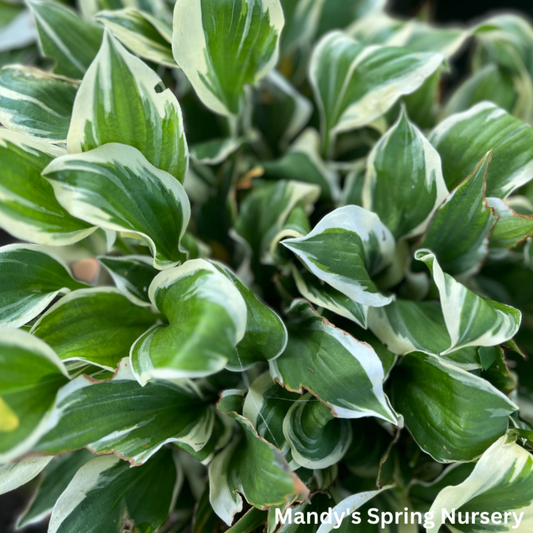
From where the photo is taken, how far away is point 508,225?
1.50 ft

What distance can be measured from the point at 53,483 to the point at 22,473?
12 centimetres

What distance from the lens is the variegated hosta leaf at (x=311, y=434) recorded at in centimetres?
41

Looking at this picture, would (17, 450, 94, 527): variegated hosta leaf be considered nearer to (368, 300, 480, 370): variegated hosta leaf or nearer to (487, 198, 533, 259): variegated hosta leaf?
(368, 300, 480, 370): variegated hosta leaf

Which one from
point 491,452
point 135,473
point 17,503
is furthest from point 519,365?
point 17,503

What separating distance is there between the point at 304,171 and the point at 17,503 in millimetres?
706

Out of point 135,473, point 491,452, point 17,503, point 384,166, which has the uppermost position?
point 384,166

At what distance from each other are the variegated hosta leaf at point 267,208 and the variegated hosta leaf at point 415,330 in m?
0.14

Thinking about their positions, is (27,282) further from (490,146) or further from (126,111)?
(490,146)

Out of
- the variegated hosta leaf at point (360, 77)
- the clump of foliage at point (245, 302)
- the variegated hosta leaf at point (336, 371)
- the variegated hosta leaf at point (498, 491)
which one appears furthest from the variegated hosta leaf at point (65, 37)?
the variegated hosta leaf at point (498, 491)

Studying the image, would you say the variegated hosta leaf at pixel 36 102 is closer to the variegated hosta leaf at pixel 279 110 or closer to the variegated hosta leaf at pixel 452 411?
the variegated hosta leaf at pixel 279 110

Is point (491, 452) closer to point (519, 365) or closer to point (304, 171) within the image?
point (519, 365)

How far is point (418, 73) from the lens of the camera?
1.65ft

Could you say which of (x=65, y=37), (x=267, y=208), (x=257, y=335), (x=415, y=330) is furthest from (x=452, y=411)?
(x=65, y=37)

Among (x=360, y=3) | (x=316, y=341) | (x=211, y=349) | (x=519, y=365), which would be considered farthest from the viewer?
(x=360, y=3)
